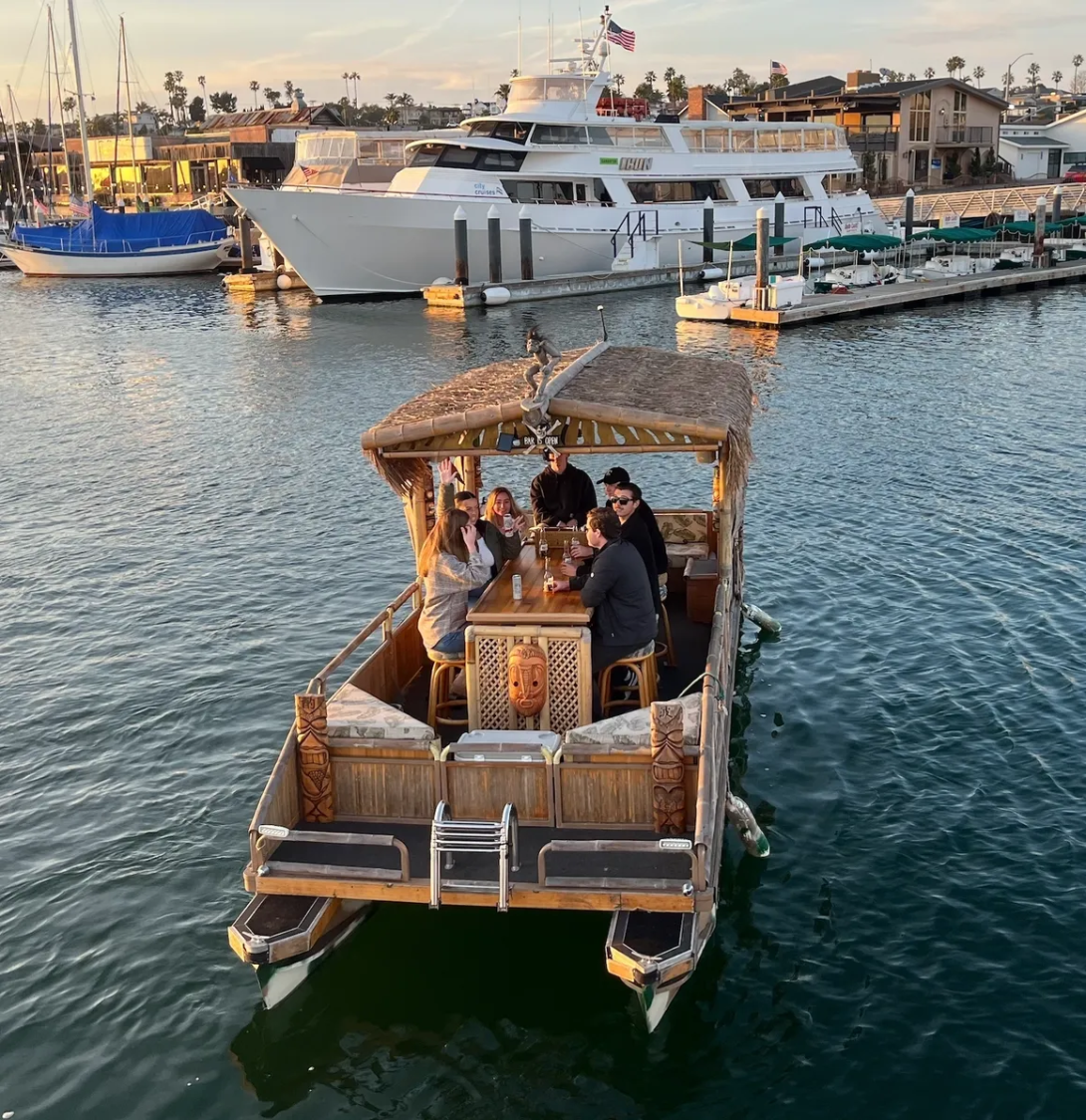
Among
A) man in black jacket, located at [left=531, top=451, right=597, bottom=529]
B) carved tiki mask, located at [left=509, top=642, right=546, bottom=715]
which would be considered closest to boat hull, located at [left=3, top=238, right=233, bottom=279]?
man in black jacket, located at [left=531, top=451, right=597, bottom=529]

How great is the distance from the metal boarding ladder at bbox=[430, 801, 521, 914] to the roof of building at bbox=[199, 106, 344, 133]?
325 ft

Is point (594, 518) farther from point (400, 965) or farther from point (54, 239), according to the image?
point (54, 239)

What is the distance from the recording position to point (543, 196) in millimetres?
54781

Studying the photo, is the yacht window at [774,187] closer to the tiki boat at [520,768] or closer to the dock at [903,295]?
the dock at [903,295]

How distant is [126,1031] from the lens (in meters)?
8.20

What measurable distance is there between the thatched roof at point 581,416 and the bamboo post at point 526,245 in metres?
43.3

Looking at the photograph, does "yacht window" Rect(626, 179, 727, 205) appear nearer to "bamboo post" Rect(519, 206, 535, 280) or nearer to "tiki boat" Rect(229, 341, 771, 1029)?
"bamboo post" Rect(519, 206, 535, 280)

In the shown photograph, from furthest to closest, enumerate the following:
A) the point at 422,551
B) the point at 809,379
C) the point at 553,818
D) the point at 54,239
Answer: the point at 54,239
the point at 809,379
the point at 422,551
the point at 553,818

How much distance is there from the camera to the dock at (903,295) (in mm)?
41906

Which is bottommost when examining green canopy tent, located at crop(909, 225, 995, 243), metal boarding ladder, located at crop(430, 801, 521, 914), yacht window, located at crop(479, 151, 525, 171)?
metal boarding ladder, located at crop(430, 801, 521, 914)

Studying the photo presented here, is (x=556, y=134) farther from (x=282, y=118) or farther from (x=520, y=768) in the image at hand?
(x=282, y=118)

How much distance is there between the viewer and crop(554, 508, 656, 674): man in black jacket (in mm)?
8852

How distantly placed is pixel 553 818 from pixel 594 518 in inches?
90.7

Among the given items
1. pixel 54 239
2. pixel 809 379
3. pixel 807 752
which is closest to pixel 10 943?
pixel 807 752
